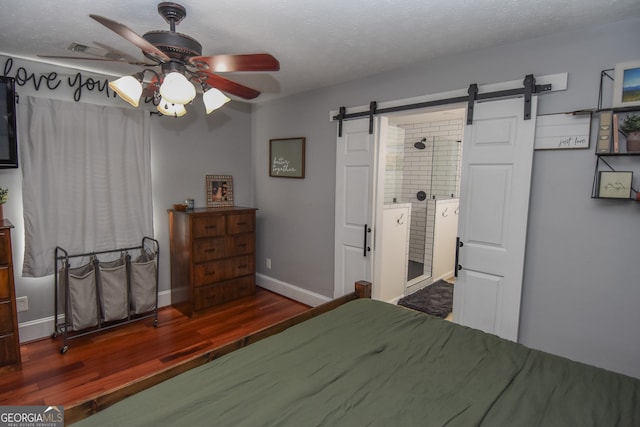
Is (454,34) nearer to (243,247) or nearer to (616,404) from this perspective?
(616,404)

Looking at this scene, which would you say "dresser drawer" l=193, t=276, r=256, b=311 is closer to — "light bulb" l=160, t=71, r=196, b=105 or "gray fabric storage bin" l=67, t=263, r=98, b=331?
"gray fabric storage bin" l=67, t=263, r=98, b=331

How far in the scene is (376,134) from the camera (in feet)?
10.2

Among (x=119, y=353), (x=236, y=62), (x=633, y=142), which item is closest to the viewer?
(x=236, y=62)

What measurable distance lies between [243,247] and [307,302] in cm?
96

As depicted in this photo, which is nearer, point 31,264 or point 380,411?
point 380,411

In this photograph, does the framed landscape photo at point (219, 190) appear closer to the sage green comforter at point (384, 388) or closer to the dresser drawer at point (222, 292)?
the dresser drawer at point (222, 292)

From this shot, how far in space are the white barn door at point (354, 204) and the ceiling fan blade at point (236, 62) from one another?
1637 mm

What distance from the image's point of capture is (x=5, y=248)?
2398mm

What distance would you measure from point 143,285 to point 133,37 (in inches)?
100

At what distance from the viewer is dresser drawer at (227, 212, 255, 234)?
3.70 metres

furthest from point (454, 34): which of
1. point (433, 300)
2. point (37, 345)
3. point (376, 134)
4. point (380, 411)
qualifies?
point (37, 345)

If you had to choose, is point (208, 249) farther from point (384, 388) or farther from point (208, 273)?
point (384, 388)

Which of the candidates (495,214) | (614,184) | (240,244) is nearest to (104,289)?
(240,244)

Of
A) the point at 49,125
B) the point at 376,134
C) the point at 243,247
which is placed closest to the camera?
the point at 49,125
